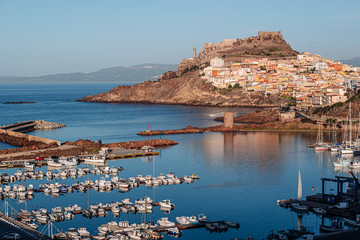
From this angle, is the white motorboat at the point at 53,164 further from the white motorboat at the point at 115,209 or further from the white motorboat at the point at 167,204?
the white motorboat at the point at 167,204

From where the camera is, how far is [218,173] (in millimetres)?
45062

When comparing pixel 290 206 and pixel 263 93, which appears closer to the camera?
pixel 290 206

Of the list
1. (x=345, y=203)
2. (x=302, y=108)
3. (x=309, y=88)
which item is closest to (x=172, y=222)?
(x=345, y=203)

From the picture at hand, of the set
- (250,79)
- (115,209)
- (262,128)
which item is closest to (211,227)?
(115,209)

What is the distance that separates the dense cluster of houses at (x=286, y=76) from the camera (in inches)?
4365

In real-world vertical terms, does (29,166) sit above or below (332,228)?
above

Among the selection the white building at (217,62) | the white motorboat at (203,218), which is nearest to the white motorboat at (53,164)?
the white motorboat at (203,218)

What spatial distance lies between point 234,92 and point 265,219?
9575 centimetres

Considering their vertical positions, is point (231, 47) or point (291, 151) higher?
point (231, 47)

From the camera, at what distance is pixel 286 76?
12719cm

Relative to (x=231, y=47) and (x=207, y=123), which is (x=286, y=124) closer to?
(x=207, y=123)

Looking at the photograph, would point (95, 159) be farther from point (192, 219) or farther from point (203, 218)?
point (203, 218)

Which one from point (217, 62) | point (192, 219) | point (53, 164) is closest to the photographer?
point (192, 219)

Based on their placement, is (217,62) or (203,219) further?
(217,62)
